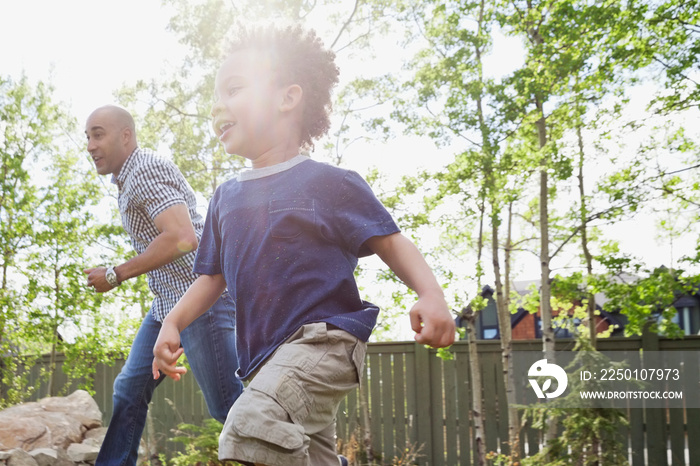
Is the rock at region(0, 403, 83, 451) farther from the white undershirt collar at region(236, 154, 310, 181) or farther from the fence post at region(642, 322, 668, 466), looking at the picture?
the fence post at region(642, 322, 668, 466)

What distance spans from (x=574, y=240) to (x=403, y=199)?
9.24 ft

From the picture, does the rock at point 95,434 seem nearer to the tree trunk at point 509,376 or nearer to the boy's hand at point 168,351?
the tree trunk at point 509,376

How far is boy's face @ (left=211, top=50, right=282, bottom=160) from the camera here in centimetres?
195

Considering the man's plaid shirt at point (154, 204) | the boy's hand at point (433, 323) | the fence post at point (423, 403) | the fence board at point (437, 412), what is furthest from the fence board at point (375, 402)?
Answer: the boy's hand at point (433, 323)

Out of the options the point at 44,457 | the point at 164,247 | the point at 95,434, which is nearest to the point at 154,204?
the point at 164,247

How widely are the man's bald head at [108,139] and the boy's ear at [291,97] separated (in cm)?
119

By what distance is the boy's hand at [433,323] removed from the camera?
1.49 m

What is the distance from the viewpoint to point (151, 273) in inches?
110

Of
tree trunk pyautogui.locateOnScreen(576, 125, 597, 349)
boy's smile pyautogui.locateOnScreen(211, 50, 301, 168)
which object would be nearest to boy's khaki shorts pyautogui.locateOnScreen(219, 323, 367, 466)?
boy's smile pyautogui.locateOnScreen(211, 50, 301, 168)

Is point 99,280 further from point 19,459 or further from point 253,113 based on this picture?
point 19,459

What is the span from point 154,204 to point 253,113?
2.94 feet

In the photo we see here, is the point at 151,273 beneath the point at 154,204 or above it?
beneath

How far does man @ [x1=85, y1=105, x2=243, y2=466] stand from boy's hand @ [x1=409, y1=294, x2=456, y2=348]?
49.7 inches

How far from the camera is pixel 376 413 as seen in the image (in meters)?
8.75
